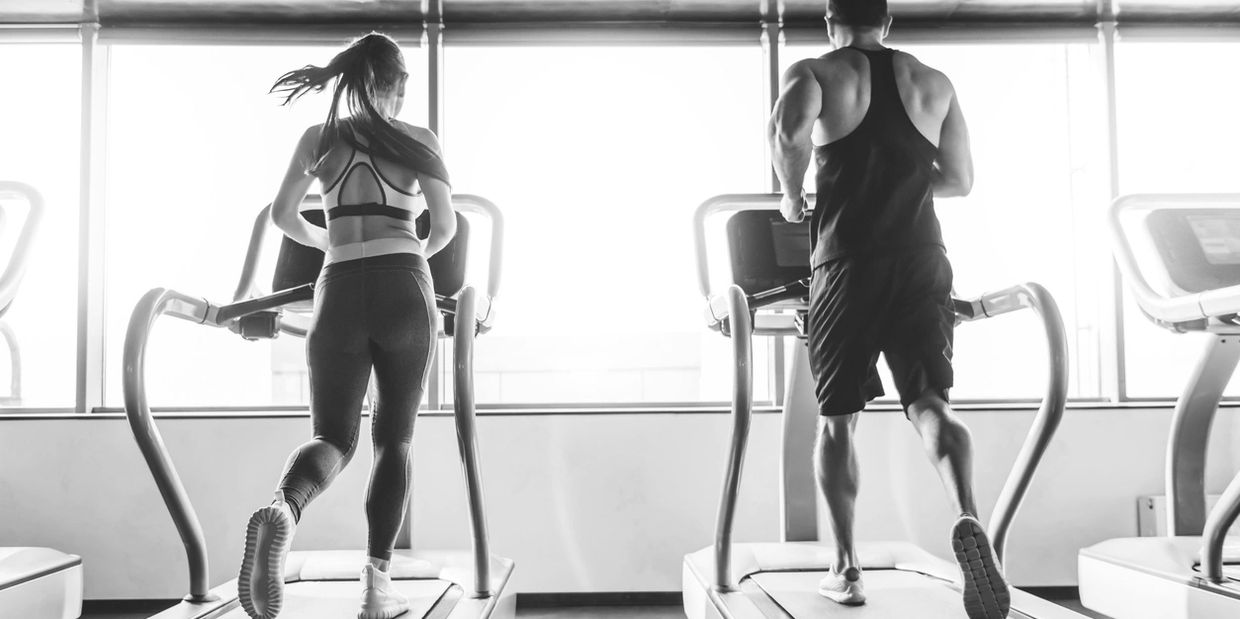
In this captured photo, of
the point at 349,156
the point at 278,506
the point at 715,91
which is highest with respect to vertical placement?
the point at 715,91

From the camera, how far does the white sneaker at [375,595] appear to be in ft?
6.13

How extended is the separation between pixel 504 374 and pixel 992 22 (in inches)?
192

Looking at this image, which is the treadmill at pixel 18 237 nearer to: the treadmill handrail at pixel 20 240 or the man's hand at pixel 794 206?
the treadmill handrail at pixel 20 240

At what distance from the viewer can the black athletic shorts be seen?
1770 millimetres

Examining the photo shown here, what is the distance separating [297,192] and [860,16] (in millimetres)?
1431

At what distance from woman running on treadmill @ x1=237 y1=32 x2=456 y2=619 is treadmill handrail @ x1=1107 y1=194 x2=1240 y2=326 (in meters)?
2.04

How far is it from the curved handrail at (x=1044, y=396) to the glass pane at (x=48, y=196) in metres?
3.52

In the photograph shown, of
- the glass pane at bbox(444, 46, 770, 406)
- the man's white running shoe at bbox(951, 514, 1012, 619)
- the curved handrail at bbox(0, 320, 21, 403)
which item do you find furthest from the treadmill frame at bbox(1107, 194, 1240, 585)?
the curved handrail at bbox(0, 320, 21, 403)

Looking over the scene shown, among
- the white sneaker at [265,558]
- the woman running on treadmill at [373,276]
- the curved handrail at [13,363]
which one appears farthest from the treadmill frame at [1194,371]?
the curved handrail at [13,363]

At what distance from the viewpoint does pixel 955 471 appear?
166 centimetres

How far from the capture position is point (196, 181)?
363 centimetres

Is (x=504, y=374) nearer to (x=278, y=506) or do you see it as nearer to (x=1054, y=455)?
(x=1054, y=455)

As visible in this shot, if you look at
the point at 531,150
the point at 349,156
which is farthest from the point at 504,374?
the point at 349,156

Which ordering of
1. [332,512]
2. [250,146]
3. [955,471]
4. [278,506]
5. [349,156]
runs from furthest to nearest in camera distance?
[250,146], [332,512], [349,156], [955,471], [278,506]
